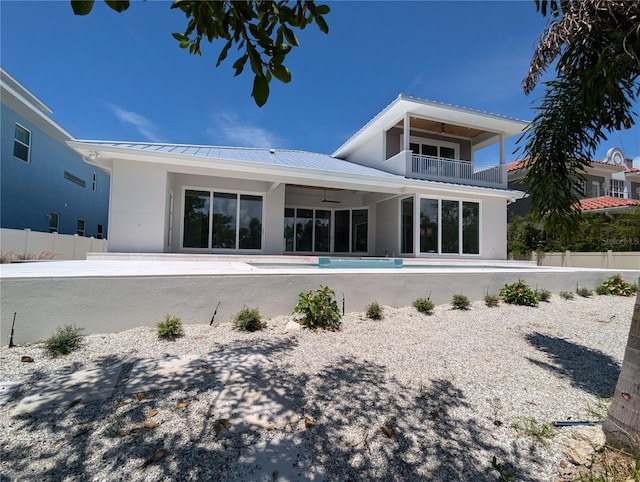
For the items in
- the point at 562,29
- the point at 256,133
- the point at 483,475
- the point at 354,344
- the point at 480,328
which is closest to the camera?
the point at 483,475

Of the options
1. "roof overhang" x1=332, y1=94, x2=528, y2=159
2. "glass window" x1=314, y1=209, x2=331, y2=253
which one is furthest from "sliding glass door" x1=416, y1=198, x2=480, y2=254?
"glass window" x1=314, y1=209, x2=331, y2=253

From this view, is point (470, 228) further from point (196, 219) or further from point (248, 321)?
point (248, 321)

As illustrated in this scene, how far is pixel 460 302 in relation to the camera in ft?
20.1

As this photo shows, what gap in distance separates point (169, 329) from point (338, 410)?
268cm

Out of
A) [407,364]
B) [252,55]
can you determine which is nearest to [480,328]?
[407,364]

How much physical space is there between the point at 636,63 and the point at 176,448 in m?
5.14

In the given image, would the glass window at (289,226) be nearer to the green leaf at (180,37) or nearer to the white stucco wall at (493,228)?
the white stucco wall at (493,228)

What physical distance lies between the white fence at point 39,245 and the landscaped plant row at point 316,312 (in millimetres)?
8424

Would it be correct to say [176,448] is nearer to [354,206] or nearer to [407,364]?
[407,364]

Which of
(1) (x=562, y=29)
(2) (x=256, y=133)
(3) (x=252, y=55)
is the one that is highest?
(2) (x=256, y=133)

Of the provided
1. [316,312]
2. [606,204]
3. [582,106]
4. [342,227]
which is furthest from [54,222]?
[606,204]

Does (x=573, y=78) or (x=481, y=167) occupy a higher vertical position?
(x=481, y=167)

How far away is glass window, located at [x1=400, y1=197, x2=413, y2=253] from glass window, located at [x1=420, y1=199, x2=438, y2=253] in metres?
0.50

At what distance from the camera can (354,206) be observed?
1625 cm
